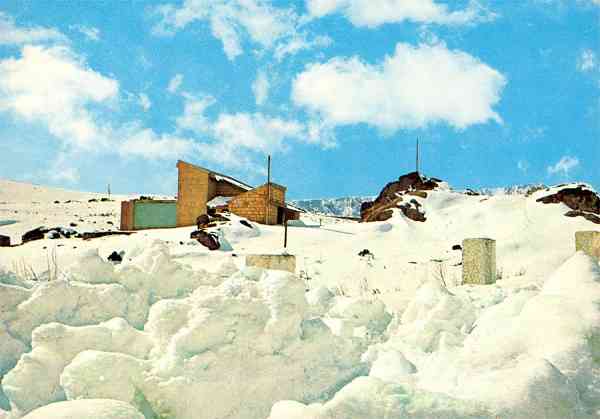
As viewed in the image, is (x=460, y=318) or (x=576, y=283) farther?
(x=460, y=318)

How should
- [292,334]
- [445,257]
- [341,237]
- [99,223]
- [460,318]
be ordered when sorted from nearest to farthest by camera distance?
1. [292,334]
2. [460,318]
3. [445,257]
4. [341,237]
5. [99,223]

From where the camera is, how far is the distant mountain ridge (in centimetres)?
5599

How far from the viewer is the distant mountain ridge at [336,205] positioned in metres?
56.0

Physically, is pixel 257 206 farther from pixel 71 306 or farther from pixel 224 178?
pixel 71 306

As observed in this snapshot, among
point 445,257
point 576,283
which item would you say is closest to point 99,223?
point 445,257

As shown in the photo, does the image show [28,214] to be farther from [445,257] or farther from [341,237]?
[445,257]

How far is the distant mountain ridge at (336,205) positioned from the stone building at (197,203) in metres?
30.0

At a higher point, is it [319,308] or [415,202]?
[415,202]

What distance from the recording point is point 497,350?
2.68 meters

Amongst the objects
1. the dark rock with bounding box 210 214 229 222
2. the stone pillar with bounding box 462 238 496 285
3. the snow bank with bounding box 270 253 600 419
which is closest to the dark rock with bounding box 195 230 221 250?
the dark rock with bounding box 210 214 229 222

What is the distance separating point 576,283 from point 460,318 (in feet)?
2.97

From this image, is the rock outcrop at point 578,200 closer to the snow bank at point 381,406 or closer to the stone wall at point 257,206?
the stone wall at point 257,206

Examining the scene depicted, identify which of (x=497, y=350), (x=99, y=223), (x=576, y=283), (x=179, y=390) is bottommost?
(x=179, y=390)

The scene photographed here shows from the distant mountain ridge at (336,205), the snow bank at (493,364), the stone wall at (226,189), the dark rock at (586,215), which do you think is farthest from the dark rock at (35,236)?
the distant mountain ridge at (336,205)
